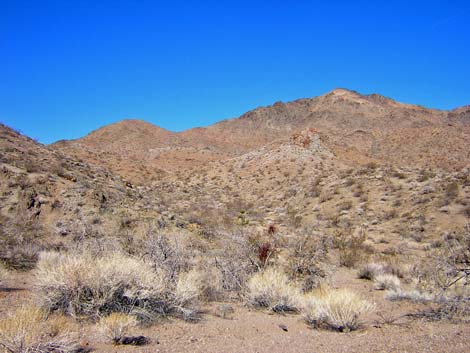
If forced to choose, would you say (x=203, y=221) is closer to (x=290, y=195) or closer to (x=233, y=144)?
(x=290, y=195)

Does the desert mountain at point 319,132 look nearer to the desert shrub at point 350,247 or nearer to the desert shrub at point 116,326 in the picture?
the desert shrub at point 350,247

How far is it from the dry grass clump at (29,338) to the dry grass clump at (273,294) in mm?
3881

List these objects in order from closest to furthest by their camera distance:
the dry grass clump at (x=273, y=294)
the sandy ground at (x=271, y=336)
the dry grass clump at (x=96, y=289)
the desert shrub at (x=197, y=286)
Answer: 1. the sandy ground at (x=271, y=336)
2. the dry grass clump at (x=96, y=289)
3. the desert shrub at (x=197, y=286)
4. the dry grass clump at (x=273, y=294)

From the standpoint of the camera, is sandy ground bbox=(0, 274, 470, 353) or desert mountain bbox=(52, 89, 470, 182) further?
desert mountain bbox=(52, 89, 470, 182)

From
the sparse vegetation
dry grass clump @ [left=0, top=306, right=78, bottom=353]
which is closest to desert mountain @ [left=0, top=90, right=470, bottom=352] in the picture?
the sparse vegetation

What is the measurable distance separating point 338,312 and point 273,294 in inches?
61.3

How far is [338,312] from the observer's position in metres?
6.63

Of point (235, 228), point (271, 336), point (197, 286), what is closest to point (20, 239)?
point (197, 286)

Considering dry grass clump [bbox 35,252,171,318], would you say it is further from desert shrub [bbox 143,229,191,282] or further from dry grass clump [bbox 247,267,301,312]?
dry grass clump [bbox 247,267,301,312]

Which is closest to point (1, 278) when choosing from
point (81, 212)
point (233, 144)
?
point (81, 212)

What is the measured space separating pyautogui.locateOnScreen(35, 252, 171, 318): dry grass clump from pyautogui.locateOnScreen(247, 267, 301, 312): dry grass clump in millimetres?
1935

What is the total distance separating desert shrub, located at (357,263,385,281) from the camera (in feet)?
37.4

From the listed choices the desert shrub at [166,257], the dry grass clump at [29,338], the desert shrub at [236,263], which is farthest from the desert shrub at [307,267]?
the dry grass clump at [29,338]

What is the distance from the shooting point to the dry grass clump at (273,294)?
780 cm
